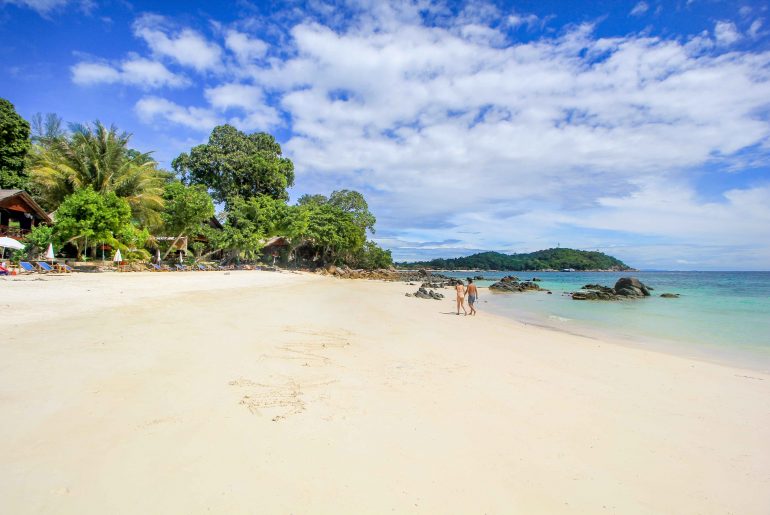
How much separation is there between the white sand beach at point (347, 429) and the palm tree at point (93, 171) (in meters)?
22.9

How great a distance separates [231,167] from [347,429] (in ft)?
122

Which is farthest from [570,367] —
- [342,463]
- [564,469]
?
[342,463]

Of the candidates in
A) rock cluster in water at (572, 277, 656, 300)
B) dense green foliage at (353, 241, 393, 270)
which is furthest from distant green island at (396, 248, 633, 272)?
rock cluster in water at (572, 277, 656, 300)

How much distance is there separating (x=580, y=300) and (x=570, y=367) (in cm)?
2106

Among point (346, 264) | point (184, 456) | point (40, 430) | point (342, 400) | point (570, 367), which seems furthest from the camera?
point (346, 264)

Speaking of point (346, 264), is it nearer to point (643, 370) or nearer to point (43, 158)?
point (43, 158)

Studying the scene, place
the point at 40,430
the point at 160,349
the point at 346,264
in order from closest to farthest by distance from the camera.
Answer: the point at 40,430 → the point at 160,349 → the point at 346,264

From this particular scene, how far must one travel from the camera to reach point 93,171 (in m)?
25.2

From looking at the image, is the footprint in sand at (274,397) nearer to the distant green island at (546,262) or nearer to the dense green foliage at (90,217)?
the dense green foliage at (90,217)

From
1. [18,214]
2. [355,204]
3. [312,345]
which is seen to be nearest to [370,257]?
[355,204]

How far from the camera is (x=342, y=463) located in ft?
9.46

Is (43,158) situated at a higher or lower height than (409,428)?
higher

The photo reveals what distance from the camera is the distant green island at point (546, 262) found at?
412ft

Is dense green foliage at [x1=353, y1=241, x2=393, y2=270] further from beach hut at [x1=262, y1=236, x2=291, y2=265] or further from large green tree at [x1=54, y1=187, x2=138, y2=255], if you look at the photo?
large green tree at [x1=54, y1=187, x2=138, y2=255]
